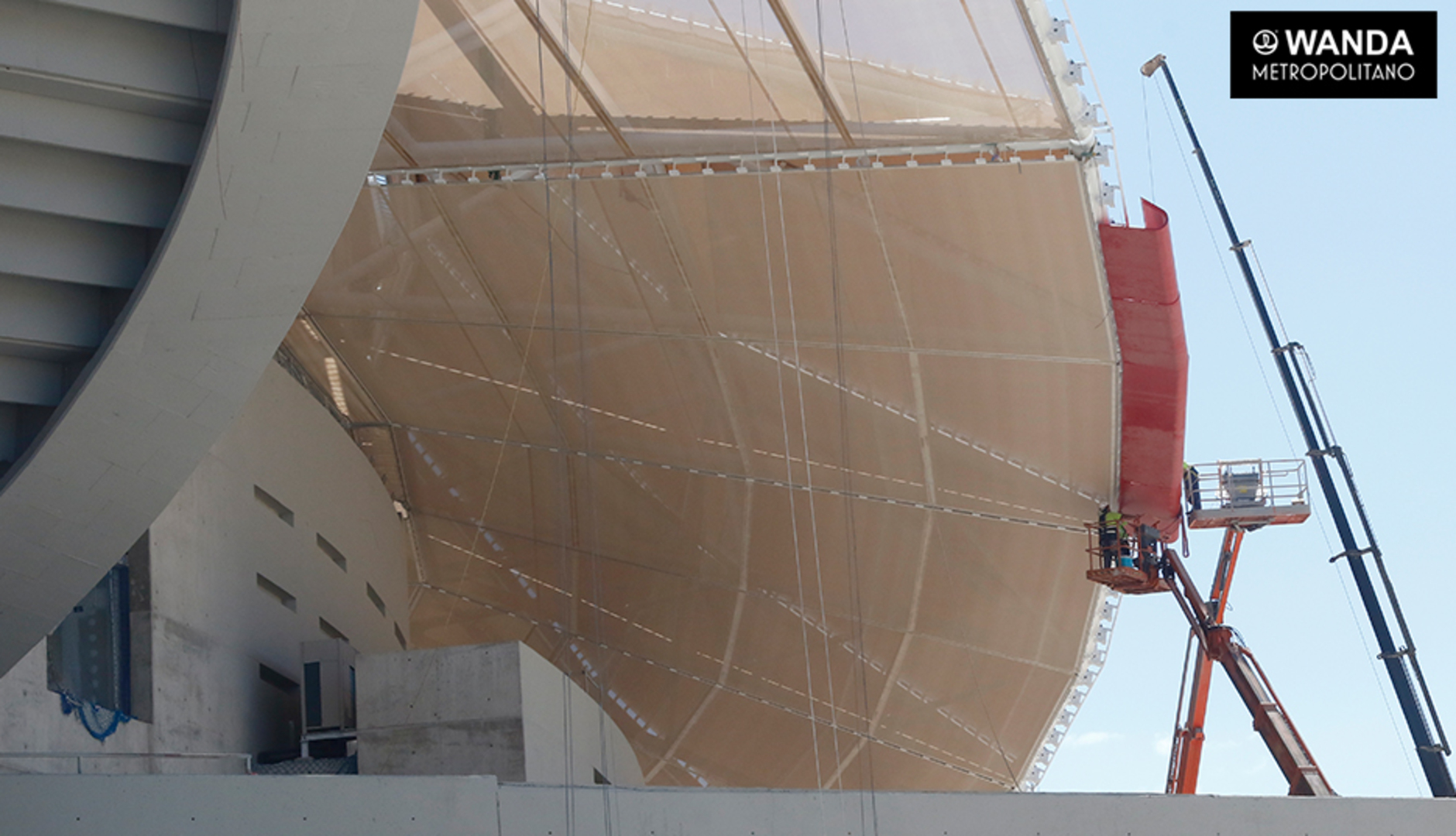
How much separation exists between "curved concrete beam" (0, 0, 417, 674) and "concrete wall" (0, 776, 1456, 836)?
135 inches

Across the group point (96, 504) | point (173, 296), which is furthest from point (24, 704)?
point (173, 296)

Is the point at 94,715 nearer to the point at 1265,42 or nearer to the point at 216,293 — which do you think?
the point at 216,293

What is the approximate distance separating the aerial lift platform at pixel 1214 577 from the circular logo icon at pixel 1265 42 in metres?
6.42

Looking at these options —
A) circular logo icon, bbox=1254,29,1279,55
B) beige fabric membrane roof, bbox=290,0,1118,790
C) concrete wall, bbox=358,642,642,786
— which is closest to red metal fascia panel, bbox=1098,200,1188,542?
beige fabric membrane roof, bbox=290,0,1118,790

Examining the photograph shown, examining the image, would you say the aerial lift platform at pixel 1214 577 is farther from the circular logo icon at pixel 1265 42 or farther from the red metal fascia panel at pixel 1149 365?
the circular logo icon at pixel 1265 42

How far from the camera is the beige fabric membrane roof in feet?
52.6

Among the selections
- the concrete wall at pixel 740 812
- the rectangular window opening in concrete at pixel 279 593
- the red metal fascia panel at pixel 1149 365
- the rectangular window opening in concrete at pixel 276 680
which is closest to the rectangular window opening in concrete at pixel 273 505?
the rectangular window opening in concrete at pixel 279 593

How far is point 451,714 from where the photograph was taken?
16266 mm

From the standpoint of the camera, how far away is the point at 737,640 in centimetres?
2634

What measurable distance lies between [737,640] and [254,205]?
18.9 metres

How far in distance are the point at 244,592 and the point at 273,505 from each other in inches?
70.4

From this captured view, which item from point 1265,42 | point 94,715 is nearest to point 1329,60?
point 1265,42

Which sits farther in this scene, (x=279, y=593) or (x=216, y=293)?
(x=279, y=593)

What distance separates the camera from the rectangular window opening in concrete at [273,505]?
64.5 feet
